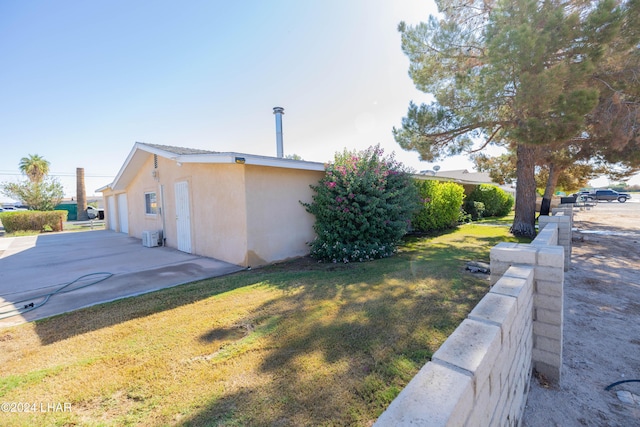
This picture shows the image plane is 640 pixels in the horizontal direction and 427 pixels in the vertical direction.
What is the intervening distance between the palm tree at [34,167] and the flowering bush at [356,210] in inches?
1403

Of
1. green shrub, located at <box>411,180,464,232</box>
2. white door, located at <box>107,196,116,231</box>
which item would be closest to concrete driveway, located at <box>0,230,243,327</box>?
white door, located at <box>107,196,116,231</box>

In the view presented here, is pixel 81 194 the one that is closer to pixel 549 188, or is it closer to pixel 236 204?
pixel 236 204

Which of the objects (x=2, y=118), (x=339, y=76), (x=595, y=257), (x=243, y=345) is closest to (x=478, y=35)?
(x=339, y=76)

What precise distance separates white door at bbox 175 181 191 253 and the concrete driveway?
37cm

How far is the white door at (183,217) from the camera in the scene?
28.3ft

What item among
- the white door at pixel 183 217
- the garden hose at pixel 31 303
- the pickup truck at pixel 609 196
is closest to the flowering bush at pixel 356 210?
the white door at pixel 183 217

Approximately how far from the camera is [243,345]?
3031 mm

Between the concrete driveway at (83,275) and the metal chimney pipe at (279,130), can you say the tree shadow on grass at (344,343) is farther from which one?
the metal chimney pipe at (279,130)

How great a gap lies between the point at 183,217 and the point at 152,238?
2.21 m

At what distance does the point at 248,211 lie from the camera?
257 inches

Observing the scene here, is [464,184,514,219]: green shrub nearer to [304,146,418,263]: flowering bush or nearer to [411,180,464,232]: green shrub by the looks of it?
[411,180,464,232]: green shrub

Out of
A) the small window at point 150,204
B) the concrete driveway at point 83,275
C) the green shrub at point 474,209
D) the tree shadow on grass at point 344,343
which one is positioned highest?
the small window at point 150,204

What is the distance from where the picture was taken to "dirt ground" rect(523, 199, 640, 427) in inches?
86.8

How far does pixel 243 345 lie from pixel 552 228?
17.9 feet
